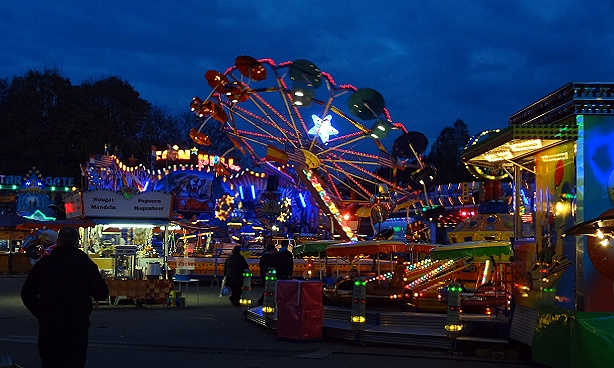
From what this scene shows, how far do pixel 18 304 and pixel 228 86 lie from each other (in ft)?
36.0

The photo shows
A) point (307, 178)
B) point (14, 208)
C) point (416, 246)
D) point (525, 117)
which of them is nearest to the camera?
point (525, 117)

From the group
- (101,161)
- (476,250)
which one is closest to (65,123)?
(101,161)

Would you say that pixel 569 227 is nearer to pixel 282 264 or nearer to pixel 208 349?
pixel 208 349

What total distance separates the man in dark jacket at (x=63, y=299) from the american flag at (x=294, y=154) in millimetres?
23272

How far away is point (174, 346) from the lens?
11875 millimetres

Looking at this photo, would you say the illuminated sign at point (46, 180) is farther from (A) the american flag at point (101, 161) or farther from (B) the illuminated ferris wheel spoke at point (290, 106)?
(B) the illuminated ferris wheel spoke at point (290, 106)

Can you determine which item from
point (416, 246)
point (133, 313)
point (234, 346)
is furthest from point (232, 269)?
point (234, 346)

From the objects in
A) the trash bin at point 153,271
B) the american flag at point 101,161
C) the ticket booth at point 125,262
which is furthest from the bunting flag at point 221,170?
the trash bin at point 153,271

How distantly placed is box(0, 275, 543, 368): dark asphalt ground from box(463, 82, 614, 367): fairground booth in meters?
1.24

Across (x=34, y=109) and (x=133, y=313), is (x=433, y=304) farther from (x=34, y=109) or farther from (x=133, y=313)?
(x=34, y=109)

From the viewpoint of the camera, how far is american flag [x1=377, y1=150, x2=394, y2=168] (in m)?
31.0

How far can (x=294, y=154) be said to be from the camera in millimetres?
30109

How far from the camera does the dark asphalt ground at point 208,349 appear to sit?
10.3 m

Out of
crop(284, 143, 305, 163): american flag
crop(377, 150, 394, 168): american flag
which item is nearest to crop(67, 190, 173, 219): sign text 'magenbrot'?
crop(284, 143, 305, 163): american flag
